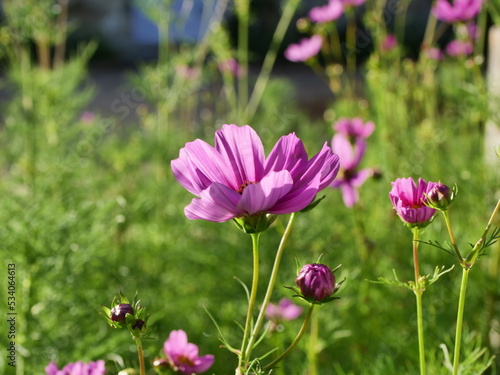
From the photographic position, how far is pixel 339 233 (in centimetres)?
113

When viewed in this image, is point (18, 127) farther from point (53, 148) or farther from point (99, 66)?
point (99, 66)

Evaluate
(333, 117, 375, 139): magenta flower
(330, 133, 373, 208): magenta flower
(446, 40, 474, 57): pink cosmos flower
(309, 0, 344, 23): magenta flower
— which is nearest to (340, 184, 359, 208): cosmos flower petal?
(330, 133, 373, 208): magenta flower

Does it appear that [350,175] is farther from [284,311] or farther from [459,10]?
[459,10]

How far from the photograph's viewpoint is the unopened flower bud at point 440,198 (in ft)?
1.26

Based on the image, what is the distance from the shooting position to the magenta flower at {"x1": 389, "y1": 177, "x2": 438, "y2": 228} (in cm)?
39

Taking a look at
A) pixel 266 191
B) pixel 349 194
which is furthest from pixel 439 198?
pixel 349 194

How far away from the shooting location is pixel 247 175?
0.40 metres

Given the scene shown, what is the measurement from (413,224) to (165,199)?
85cm

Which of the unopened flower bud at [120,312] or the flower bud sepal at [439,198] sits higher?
the flower bud sepal at [439,198]

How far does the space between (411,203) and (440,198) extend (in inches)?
0.7

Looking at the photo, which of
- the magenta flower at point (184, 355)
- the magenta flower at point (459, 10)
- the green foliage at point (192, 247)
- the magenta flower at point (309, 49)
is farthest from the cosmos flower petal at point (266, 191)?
the magenta flower at point (309, 49)

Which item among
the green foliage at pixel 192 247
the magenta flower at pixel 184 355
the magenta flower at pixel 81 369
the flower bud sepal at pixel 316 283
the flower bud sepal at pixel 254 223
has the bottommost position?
the green foliage at pixel 192 247

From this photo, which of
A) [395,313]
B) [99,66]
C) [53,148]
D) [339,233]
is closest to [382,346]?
[395,313]

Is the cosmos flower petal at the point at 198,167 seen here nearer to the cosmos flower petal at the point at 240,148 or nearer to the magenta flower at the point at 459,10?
the cosmos flower petal at the point at 240,148
